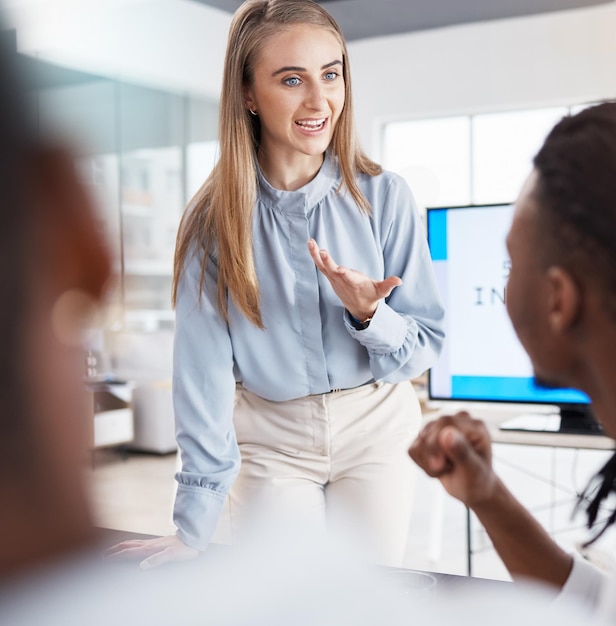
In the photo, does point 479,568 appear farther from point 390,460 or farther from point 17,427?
point 17,427

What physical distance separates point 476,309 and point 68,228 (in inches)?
75.6

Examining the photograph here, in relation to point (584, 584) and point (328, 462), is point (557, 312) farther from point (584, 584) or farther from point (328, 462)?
point (328, 462)

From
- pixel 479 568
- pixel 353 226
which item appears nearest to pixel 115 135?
pixel 353 226

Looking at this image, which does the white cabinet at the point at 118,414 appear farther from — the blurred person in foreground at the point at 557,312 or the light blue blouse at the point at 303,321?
the blurred person in foreground at the point at 557,312

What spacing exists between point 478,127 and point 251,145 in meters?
6.35

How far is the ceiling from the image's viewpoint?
6.40 metres

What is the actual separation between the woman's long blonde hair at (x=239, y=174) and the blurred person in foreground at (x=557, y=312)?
74 centimetres

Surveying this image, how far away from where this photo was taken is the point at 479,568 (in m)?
3.02

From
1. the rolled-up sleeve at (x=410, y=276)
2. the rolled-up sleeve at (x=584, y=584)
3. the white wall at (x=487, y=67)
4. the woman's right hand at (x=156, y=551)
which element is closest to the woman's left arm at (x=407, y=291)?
the rolled-up sleeve at (x=410, y=276)

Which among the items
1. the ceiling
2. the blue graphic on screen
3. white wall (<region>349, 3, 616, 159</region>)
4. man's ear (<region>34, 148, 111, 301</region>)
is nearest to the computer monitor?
the blue graphic on screen

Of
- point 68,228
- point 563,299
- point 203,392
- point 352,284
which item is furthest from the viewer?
point 203,392

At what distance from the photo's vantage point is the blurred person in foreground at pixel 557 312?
33 centimetres

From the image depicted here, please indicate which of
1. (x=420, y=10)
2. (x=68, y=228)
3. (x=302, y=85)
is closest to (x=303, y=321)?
(x=302, y=85)

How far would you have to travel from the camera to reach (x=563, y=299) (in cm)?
33
